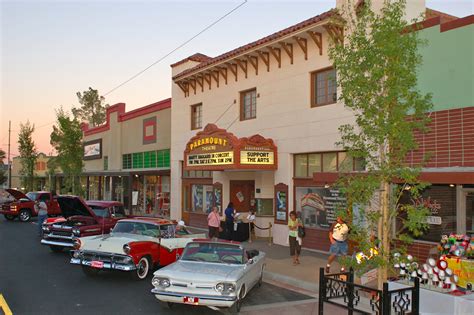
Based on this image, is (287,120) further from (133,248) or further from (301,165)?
(133,248)

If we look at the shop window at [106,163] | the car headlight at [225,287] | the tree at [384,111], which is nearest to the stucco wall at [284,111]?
the tree at [384,111]

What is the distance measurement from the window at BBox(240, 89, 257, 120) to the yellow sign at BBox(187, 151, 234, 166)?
2.68m

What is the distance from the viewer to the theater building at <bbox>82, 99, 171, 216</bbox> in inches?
1121

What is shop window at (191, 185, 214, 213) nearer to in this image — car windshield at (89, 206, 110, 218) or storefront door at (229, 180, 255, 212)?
storefront door at (229, 180, 255, 212)

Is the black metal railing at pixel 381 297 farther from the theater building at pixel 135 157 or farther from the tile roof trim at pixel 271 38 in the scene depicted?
the theater building at pixel 135 157

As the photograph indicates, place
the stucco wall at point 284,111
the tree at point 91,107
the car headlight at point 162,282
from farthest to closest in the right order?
the tree at point 91,107, the stucco wall at point 284,111, the car headlight at point 162,282

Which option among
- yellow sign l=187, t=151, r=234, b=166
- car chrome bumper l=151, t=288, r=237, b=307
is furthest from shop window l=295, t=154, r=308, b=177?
car chrome bumper l=151, t=288, r=237, b=307

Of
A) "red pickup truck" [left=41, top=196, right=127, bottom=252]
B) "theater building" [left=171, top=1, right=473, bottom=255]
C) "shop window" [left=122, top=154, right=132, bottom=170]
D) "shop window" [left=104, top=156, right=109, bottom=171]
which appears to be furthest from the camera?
"shop window" [left=104, top=156, right=109, bottom=171]

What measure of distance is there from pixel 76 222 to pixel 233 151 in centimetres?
611

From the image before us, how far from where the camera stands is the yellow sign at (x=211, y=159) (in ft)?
56.2

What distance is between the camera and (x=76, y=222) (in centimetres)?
1496

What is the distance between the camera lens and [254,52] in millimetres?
18656

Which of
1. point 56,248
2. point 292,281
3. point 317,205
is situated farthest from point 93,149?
point 292,281

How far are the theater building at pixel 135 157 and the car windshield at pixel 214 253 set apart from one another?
55.5 ft
